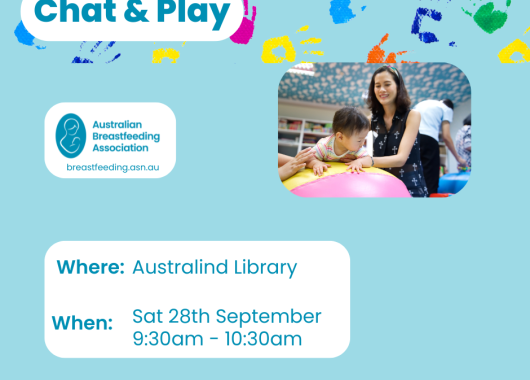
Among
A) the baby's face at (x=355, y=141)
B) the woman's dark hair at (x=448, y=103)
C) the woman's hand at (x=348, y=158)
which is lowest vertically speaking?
the woman's hand at (x=348, y=158)

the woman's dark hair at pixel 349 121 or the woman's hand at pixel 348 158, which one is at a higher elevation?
the woman's dark hair at pixel 349 121

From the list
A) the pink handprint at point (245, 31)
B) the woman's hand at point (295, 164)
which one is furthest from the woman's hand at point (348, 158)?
the pink handprint at point (245, 31)

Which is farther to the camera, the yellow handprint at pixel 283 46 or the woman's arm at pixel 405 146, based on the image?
the woman's arm at pixel 405 146

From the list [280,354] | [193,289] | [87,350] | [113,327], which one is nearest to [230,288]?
[193,289]

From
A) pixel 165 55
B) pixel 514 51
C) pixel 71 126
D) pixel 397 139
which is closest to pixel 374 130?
pixel 397 139

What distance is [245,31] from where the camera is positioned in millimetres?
929

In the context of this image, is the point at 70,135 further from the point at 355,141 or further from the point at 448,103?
the point at 448,103

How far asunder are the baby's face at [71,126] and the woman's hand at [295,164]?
0.71m

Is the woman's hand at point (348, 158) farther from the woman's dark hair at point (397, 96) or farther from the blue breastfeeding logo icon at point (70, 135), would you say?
the blue breastfeeding logo icon at point (70, 135)

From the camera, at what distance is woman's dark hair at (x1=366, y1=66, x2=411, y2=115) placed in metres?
0.95

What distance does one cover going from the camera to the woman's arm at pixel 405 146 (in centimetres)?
101

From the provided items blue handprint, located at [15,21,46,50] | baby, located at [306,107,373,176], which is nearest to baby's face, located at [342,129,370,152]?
baby, located at [306,107,373,176]

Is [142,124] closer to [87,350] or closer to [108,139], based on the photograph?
[108,139]

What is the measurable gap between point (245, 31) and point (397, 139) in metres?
0.64
